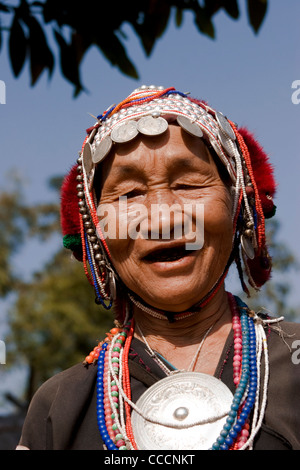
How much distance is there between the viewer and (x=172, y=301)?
2.91m

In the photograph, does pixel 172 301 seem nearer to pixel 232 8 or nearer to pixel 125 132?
pixel 125 132

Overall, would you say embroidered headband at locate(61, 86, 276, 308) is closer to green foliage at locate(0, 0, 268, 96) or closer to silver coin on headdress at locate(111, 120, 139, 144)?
silver coin on headdress at locate(111, 120, 139, 144)

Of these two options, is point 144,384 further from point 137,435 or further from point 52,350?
point 52,350

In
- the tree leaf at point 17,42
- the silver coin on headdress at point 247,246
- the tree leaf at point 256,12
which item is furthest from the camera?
the silver coin on headdress at point 247,246

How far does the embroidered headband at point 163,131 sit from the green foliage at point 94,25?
43.9 inches

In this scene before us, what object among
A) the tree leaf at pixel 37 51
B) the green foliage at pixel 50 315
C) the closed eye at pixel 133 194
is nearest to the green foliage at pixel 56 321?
the green foliage at pixel 50 315

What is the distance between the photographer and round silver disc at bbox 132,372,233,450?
262 centimetres

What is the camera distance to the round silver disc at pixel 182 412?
8.59 feet

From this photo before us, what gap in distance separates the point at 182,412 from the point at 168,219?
2.76ft

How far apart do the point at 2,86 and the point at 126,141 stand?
864 mm

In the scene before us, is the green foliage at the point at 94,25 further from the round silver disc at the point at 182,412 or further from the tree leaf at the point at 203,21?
the round silver disc at the point at 182,412

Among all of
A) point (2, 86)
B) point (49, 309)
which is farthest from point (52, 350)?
point (2, 86)

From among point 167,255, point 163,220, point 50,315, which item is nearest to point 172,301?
point 167,255

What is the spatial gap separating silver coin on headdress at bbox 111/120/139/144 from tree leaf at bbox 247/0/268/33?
4.09 ft
